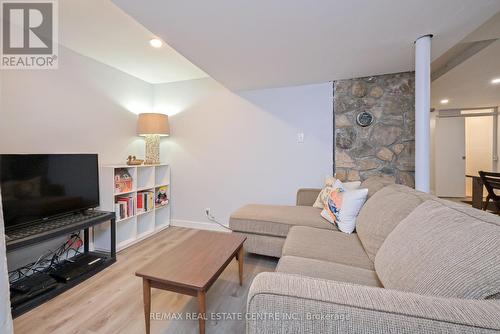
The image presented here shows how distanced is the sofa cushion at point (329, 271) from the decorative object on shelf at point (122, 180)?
7.19ft

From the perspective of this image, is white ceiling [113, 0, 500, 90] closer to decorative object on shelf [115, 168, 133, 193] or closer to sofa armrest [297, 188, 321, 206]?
sofa armrest [297, 188, 321, 206]

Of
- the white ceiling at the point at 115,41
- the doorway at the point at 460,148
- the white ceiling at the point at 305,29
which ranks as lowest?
the doorway at the point at 460,148

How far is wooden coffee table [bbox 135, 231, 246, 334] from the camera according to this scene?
46.4 inches

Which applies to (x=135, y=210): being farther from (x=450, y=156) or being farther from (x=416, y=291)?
(x=450, y=156)

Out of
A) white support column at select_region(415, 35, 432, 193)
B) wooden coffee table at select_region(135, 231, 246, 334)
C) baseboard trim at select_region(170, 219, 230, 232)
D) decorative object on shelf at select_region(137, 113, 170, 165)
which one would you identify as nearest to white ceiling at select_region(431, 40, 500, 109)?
white support column at select_region(415, 35, 432, 193)

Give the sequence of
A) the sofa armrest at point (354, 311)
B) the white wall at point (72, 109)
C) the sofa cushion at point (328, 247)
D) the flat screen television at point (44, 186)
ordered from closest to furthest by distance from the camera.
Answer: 1. the sofa armrest at point (354, 311)
2. the sofa cushion at point (328, 247)
3. the flat screen television at point (44, 186)
4. the white wall at point (72, 109)

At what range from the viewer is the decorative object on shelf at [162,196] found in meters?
3.26

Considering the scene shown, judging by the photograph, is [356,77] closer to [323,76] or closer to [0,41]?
[323,76]

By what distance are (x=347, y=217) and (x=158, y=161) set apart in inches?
108

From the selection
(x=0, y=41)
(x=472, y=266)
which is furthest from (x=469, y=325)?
(x=0, y=41)

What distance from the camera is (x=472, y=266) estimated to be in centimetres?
66

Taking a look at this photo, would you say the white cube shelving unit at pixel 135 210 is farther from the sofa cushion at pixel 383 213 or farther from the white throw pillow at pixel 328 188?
the sofa cushion at pixel 383 213

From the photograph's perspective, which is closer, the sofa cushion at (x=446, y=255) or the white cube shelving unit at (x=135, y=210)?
the sofa cushion at (x=446, y=255)

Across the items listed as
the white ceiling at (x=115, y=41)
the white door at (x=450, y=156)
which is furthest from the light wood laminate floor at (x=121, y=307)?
the white door at (x=450, y=156)
